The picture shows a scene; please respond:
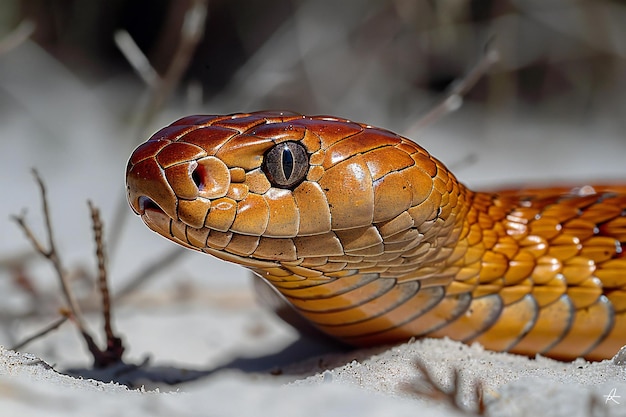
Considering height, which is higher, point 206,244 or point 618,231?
point 618,231

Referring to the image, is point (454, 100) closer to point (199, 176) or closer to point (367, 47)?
point (199, 176)

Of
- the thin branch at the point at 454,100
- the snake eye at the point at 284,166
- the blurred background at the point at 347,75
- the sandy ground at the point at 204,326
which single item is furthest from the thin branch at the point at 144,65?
the blurred background at the point at 347,75

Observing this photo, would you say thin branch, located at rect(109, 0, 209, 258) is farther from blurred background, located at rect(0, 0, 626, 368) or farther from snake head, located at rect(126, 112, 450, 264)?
blurred background, located at rect(0, 0, 626, 368)

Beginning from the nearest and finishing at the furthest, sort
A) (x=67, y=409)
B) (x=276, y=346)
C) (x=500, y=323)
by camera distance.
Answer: (x=67, y=409)
(x=500, y=323)
(x=276, y=346)

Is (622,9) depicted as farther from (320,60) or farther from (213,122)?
(213,122)

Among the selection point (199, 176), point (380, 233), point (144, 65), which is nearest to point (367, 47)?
point (144, 65)

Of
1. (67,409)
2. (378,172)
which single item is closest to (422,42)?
(378,172)

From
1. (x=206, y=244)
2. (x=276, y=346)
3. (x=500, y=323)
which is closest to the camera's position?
(x=206, y=244)
